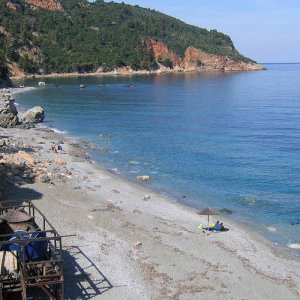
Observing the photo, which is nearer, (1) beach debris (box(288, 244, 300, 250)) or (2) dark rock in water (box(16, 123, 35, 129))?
(1) beach debris (box(288, 244, 300, 250))

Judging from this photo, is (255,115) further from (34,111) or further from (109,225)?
(109,225)

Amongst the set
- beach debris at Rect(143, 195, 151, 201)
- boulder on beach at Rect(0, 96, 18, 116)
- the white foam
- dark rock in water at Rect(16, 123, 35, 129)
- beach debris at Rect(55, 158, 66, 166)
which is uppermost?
boulder on beach at Rect(0, 96, 18, 116)

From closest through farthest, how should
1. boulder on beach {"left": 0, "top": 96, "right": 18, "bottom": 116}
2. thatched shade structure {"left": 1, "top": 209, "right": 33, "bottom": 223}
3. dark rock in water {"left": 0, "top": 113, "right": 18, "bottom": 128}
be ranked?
thatched shade structure {"left": 1, "top": 209, "right": 33, "bottom": 223} < dark rock in water {"left": 0, "top": 113, "right": 18, "bottom": 128} < boulder on beach {"left": 0, "top": 96, "right": 18, "bottom": 116}

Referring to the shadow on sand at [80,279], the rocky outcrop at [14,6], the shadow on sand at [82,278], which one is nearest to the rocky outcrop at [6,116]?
the shadow on sand at [80,279]

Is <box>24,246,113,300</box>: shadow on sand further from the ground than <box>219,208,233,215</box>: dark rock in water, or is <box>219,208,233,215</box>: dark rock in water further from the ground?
<box>24,246,113,300</box>: shadow on sand

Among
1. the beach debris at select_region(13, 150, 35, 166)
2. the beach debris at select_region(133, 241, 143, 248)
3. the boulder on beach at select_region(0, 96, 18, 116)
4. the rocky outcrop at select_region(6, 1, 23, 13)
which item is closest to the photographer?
the beach debris at select_region(133, 241, 143, 248)

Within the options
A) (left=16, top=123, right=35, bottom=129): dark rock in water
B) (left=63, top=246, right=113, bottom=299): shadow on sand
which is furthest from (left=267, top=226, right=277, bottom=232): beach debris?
(left=16, top=123, right=35, bottom=129): dark rock in water

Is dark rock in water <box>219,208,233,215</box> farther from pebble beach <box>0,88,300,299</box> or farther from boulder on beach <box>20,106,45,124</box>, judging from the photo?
boulder on beach <box>20,106,45,124</box>

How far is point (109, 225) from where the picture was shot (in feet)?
90.6

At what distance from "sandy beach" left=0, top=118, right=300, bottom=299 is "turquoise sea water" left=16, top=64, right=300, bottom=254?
363 centimetres

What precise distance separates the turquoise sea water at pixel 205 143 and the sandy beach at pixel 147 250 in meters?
3.63

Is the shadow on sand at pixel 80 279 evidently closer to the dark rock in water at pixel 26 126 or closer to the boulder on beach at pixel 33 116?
the dark rock in water at pixel 26 126

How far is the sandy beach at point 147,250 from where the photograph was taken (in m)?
20.5

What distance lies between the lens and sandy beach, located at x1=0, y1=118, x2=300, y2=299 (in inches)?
809
